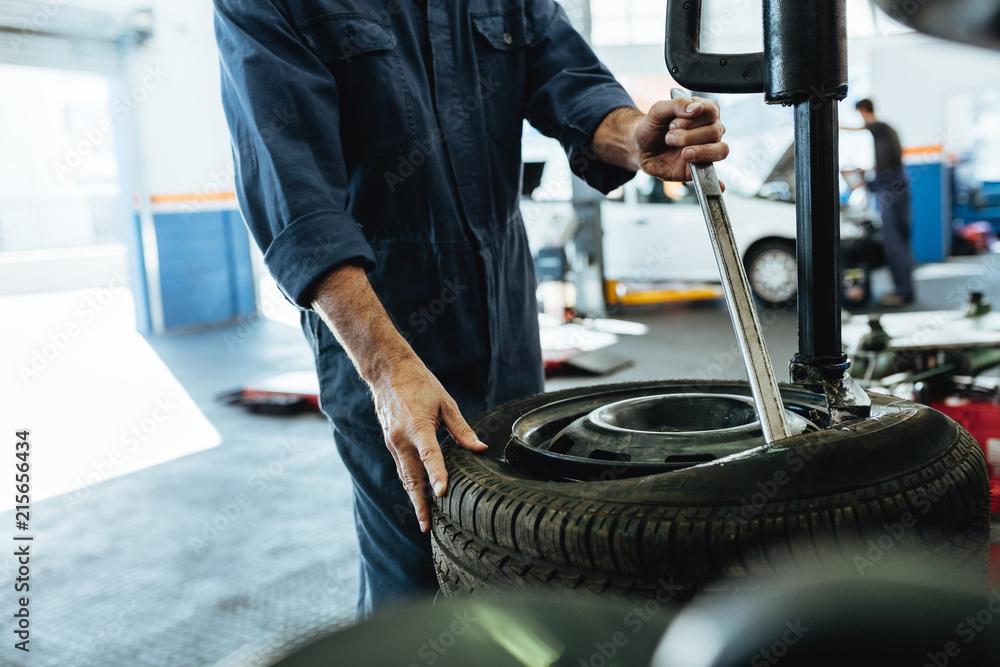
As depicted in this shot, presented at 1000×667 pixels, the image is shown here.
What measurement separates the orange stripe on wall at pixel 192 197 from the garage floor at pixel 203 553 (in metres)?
3.70

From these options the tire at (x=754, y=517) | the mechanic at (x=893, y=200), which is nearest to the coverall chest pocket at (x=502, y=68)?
the tire at (x=754, y=517)

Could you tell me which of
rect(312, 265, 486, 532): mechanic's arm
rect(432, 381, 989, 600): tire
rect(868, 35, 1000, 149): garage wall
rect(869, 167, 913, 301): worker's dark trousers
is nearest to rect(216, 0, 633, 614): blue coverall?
rect(312, 265, 486, 532): mechanic's arm

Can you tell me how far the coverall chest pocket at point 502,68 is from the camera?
1281mm

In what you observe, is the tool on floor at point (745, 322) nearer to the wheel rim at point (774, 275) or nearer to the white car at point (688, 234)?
the white car at point (688, 234)

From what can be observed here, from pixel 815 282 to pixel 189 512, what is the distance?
248 cm

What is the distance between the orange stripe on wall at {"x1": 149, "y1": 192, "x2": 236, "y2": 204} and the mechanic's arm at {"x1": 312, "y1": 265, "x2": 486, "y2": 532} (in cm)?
669

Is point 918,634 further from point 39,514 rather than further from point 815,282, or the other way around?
point 39,514

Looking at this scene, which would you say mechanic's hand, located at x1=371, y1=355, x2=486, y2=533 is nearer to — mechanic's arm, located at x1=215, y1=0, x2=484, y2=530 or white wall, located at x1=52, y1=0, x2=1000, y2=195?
mechanic's arm, located at x1=215, y1=0, x2=484, y2=530

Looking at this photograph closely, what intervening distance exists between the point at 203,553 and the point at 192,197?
5.72 meters

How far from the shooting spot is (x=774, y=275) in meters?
6.40

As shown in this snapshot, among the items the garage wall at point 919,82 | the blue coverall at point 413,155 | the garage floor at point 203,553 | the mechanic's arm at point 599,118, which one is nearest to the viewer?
the mechanic's arm at point 599,118

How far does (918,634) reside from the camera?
0.35 meters

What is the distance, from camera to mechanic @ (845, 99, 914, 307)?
6.15m

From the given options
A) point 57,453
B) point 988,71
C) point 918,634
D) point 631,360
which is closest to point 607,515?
point 918,634
